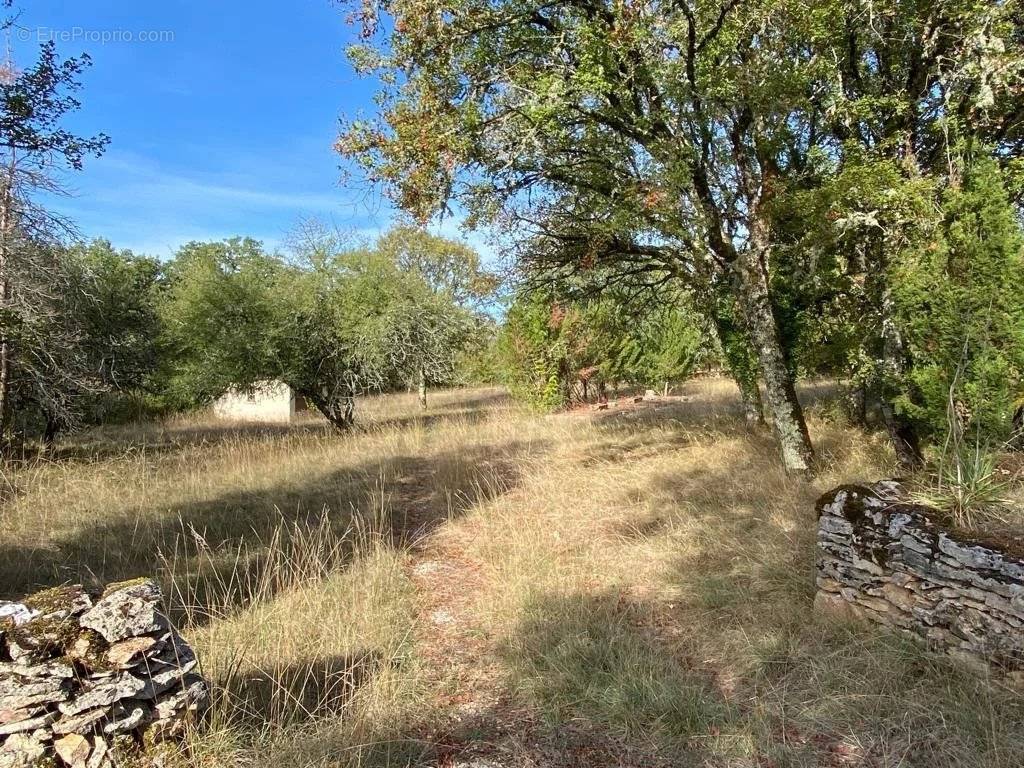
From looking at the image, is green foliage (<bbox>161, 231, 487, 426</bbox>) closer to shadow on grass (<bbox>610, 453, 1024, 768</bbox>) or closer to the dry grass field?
the dry grass field

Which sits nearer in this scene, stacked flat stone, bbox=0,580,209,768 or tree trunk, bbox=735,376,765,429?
stacked flat stone, bbox=0,580,209,768

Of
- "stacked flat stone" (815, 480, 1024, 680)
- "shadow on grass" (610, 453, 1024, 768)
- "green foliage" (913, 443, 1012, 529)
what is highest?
"green foliage" (913, 443, 1012, 529)

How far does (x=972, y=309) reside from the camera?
4734mm

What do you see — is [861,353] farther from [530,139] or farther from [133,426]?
[133,426]

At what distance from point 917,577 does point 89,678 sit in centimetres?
411

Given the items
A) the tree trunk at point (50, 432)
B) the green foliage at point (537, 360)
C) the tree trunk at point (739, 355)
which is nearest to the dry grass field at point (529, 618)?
the tree trunk at point (739, 355)

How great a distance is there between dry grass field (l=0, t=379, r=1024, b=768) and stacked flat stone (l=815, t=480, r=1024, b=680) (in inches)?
6.3

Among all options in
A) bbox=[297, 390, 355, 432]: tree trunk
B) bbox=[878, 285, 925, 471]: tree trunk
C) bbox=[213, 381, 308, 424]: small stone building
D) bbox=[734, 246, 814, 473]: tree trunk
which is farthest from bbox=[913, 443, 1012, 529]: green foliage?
bbox=[213, 381, 308, 424]: small stone building

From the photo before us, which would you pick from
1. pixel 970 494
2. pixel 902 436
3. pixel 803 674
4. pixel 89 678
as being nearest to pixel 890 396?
pixel 902 436

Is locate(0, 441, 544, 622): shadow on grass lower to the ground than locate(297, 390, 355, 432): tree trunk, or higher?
lower

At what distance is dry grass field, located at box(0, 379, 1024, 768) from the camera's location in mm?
2742

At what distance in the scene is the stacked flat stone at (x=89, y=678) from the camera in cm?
207

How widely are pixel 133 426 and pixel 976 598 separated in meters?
22.1

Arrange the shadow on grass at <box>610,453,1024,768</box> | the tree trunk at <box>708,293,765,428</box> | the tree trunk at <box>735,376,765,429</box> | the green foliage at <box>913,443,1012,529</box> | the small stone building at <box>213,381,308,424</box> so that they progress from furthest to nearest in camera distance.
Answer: the small stone building at <box>213,381,308,424</box>, the tree trunk at <box>735,376,765,429</box>, the tree trunk at <box>708,293,765,428</box>, the green foliage at <box>913,443,1012,529</box>, the shadow on grass at <box>610,453,1024,768</box>
